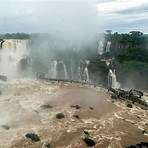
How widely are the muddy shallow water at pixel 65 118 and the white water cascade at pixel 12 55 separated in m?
23.5

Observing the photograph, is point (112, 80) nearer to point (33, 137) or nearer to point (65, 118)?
point (65, 118)

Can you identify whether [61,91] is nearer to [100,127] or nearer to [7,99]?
[7,99]

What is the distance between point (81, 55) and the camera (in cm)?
12000

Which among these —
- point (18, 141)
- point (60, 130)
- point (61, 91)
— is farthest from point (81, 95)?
point (18, 141)

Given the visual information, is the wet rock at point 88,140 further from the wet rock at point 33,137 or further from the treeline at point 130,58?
the treeline at point 130,58

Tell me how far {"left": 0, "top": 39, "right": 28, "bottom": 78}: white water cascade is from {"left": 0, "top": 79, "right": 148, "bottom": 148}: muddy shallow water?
23.5m

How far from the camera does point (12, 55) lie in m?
112

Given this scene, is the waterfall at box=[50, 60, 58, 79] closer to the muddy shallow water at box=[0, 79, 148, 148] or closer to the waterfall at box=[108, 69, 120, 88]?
the waterfall at box=[108, 69, 120, 88]

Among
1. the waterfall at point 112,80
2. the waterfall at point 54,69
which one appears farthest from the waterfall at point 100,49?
the waterfall at point 54,69

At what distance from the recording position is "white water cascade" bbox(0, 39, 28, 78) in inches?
4168

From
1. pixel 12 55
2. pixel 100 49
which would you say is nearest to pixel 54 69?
pixel 12 55

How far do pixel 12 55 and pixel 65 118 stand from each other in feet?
175

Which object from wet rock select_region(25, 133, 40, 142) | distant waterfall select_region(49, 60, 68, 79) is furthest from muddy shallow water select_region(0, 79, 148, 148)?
distant waterfall select_region(49, 60, 68, 79)

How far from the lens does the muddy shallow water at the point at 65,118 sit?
5428cm
